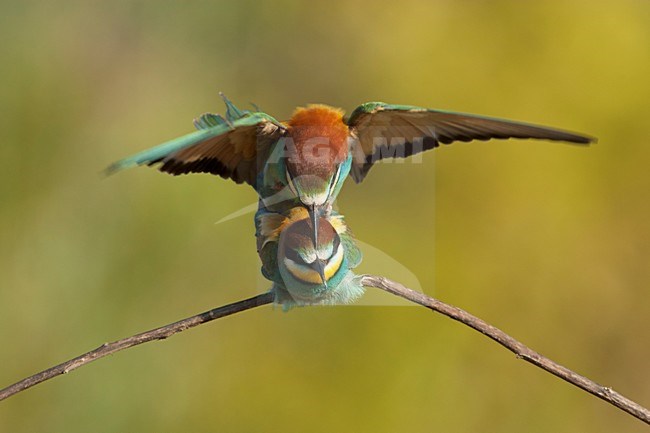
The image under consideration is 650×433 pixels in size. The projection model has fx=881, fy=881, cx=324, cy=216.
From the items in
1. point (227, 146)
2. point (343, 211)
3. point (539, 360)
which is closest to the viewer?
point (539, 360)

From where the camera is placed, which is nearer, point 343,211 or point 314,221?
point 314,221

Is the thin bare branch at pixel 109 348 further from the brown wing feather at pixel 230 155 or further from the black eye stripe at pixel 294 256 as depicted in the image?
the brown wing feather at pixel 230 155

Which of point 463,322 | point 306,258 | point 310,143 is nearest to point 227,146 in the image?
point 310,143

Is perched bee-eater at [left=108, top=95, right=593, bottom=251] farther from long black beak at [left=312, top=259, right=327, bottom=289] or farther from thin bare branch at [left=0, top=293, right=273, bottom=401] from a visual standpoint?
thin bare branch at [left=0, top=293, right=273, bottom=401]

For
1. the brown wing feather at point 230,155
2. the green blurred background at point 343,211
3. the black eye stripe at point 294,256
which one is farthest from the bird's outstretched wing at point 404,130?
the green blurred background at point 343,211

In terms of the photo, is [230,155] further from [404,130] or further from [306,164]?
[404,130]

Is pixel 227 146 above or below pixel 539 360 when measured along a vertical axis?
above

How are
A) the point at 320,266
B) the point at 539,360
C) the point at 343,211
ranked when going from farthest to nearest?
1. the point at 343,211
2. the point at 320,266
3. the point at 539,360

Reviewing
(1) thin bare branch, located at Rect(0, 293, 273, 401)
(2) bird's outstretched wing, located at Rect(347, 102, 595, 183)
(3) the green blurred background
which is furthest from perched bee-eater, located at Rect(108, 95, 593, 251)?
(3) the green blurred background

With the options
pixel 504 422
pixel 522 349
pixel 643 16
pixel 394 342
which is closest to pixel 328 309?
pixel 394 342
